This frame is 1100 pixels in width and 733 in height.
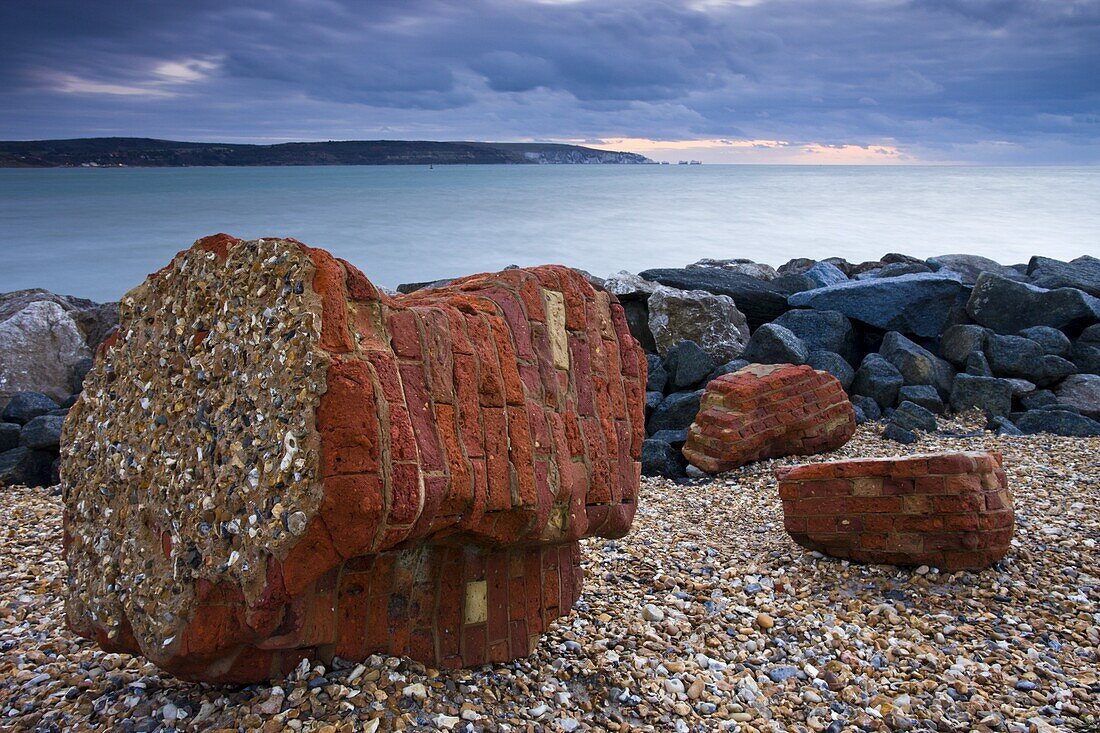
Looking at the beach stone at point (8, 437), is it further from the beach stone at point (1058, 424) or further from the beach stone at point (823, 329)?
the beach stone at point (1058, 424)

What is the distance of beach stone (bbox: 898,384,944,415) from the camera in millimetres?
10562

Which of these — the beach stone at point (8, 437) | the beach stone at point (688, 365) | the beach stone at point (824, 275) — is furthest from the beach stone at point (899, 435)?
the beach stone at point (8, 437)

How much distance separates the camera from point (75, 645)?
4.14m

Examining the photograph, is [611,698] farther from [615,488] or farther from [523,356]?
[523,356]

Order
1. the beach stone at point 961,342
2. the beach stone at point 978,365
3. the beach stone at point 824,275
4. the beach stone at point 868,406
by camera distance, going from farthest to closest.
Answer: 1. the beach stone at point 824,275
2. the beach stone at point 961,342
3. the beach stone at point 978,365
4. the beach stone at point 868,406

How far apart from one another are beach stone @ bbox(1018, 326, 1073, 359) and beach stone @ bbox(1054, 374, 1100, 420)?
739mm

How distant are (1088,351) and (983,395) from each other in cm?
246

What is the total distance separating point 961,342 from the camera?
40.1 feet

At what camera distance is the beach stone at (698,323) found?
12414 millimetres

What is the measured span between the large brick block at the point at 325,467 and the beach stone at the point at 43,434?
494 cm

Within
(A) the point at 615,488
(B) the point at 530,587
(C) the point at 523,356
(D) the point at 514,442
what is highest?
(C) the point at 523,356

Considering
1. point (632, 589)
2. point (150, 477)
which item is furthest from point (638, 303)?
point (150, 477)

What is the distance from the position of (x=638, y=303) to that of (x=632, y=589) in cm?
890

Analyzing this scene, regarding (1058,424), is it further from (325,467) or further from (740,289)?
(325,467)
